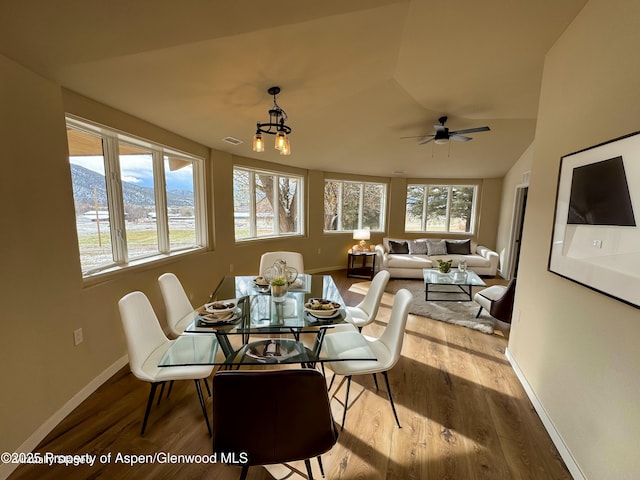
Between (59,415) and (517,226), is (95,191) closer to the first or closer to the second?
(59,415)

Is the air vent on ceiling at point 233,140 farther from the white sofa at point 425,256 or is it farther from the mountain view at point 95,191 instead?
the white sofa at point 425,256

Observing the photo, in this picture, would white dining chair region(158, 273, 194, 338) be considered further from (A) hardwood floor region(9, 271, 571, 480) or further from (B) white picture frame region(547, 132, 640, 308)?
(B) white picture frame region(547, 132, 640, 308)

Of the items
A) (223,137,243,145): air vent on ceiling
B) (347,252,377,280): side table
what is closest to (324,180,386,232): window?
(347,252,377,280): side table

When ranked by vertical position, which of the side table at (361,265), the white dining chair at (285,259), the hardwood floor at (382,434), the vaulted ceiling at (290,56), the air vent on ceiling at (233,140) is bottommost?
the hardwood floor at (382,434)

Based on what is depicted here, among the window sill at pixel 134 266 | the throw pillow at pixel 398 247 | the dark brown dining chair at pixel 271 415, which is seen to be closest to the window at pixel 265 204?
the window sill at pixel 134 266

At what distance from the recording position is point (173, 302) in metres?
2.24

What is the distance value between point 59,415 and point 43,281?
35.7 inches

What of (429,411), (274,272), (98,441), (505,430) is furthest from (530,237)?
(98,441)

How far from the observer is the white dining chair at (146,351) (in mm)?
1563

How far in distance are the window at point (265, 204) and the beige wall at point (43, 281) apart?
6.42 ft

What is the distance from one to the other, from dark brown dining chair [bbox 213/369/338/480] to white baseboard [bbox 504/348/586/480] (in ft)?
4.68

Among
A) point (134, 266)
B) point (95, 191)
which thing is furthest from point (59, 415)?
point (95, 191)

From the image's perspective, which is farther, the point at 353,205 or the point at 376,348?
the point at 353,205

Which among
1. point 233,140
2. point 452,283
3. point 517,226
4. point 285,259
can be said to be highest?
point 233,140
